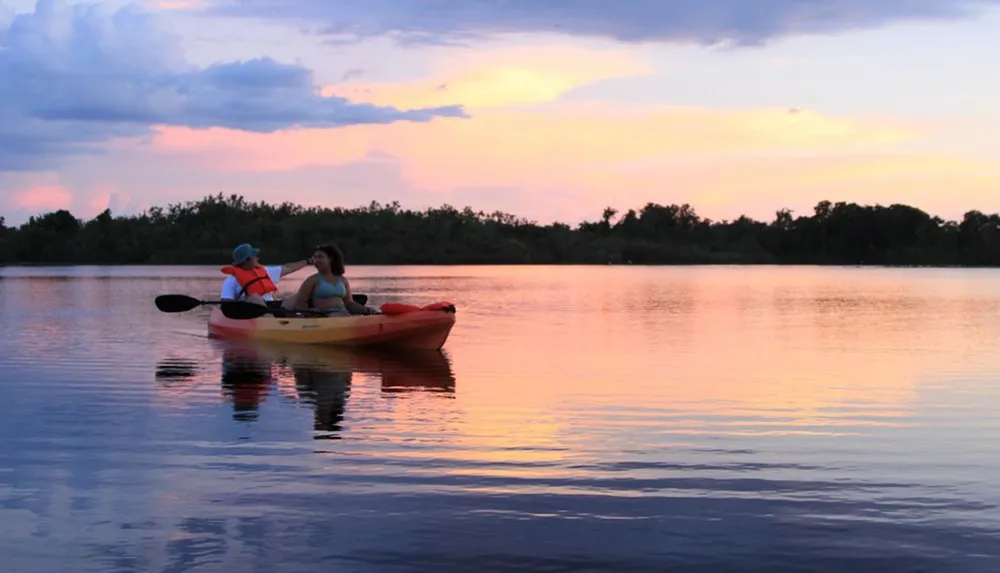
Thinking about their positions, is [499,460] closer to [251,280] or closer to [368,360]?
[368,360]

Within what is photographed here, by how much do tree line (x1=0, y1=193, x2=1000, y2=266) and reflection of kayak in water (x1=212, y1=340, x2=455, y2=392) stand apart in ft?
310

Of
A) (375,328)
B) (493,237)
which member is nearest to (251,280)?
(375,328)

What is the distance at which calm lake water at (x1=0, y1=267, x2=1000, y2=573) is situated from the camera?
6.13 meters

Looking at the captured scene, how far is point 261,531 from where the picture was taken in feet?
21.0

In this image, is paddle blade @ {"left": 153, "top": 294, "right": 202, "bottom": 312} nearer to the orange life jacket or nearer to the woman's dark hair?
the orange life jacket

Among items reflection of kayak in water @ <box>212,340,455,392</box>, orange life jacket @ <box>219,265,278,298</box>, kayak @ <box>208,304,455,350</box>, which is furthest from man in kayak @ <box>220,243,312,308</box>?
kayak @ <box>208,304,455,350</box>

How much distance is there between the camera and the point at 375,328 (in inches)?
676

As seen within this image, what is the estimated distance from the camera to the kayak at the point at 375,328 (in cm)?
1714

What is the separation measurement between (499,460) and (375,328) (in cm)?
888

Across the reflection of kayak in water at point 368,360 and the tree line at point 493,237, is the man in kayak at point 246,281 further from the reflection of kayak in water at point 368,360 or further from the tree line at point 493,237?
the tree line at point 493,237

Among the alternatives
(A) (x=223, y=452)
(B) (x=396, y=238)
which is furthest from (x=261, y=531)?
(B) (x=396, y=238)

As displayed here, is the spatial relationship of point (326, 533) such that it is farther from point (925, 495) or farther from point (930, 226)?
point (930, 226)

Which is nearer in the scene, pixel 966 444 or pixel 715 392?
pixel 966 444

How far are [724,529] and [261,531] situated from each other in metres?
2.57
